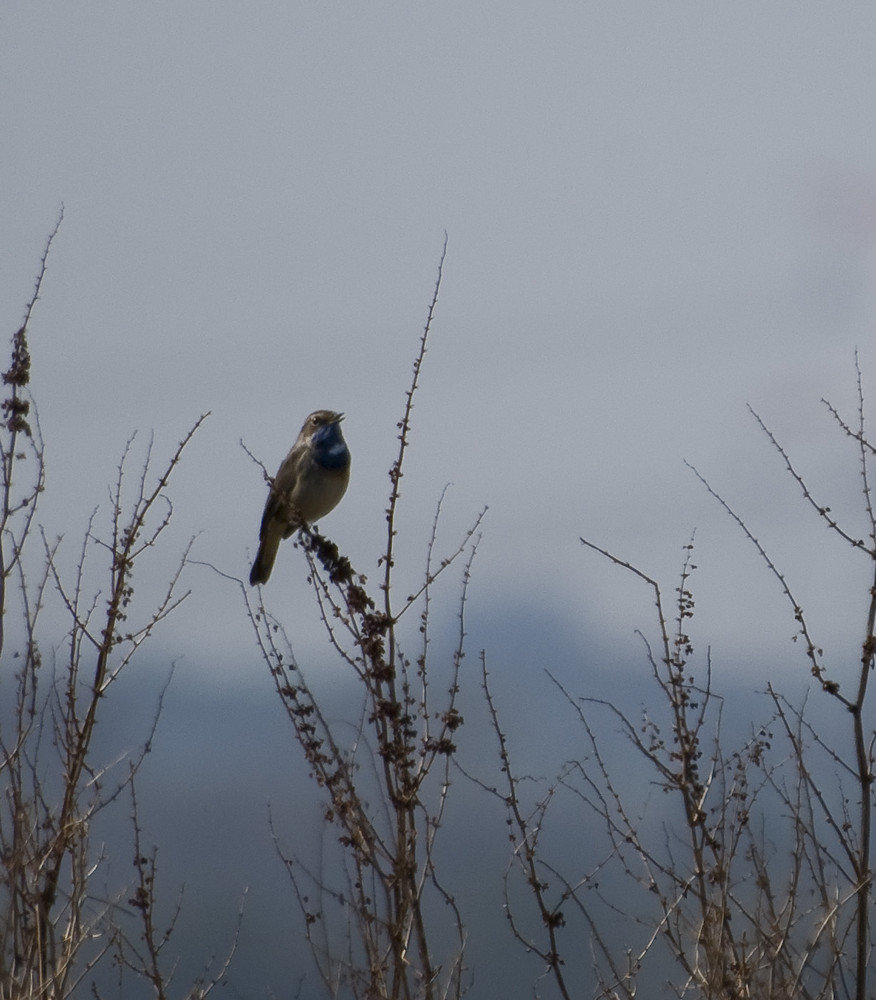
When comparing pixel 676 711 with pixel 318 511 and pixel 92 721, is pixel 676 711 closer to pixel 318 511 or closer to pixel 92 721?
pixel 92 721

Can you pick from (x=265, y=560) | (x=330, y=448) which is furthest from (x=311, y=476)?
(x=265, y=560)

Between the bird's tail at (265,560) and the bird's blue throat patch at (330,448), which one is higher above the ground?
the bird's blue throat patch at (330,448)

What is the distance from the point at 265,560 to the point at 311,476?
0.89 meters

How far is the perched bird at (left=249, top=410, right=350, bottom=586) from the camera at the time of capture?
10109 mm

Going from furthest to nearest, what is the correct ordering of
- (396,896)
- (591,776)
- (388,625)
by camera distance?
(591,776)
(388,625)
(396,896)

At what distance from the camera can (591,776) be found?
644cm

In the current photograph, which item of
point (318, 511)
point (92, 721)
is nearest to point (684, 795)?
point (92, 721)

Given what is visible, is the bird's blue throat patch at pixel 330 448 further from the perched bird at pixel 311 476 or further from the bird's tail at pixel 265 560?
the bird's tail at pixel 265 560

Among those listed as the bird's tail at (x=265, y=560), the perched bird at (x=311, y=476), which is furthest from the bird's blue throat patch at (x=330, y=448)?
the bird's tail at (x=265, y=560)

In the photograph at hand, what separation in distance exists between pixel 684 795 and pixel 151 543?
2.20 m

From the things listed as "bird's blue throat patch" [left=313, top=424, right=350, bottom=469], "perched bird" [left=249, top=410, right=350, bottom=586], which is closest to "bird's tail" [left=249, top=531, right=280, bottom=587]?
"perched bird" [left=249, top=410, right=350, bottom=586]

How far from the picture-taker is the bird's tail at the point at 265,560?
10.6m

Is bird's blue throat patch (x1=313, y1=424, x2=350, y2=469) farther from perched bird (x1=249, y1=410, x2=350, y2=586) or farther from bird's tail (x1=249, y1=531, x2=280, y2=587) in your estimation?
bird's tail (x1=249, y1=531, x2=280, y2=587)

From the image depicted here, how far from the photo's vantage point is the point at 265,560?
Answer: 1070cm
